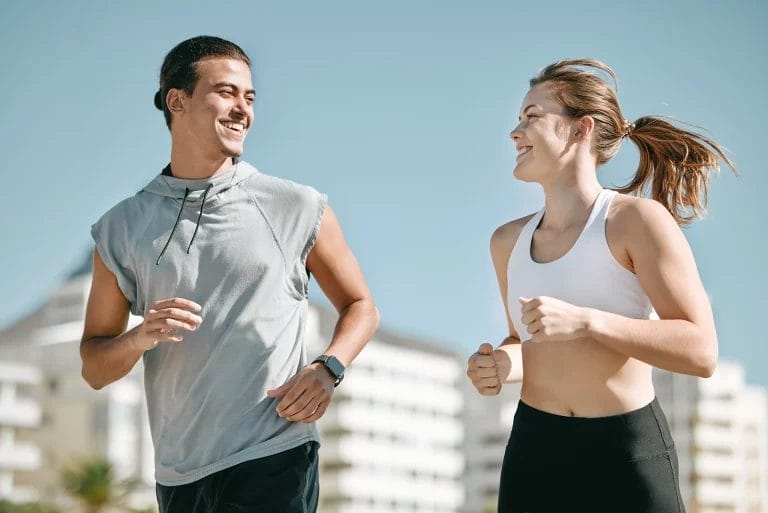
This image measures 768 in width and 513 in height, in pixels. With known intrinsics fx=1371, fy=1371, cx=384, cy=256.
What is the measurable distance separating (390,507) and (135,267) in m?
95.5

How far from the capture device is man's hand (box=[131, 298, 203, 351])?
4.33 m

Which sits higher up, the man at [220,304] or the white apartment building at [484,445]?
the white apartment building at [484,445]

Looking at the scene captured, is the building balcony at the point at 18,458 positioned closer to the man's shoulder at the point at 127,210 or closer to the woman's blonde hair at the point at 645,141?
the man's shoulder at the point at 127,210

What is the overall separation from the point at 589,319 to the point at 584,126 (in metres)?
0.94

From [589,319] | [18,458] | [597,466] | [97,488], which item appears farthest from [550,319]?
[18,458]

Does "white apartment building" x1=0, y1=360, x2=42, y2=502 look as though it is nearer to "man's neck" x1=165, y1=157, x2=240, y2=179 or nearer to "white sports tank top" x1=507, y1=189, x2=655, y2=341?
"man's neck" x1=165, y1=157, x2=240, y2=179

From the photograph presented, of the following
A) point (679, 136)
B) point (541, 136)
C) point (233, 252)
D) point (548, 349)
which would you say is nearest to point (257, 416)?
point (233, 252)

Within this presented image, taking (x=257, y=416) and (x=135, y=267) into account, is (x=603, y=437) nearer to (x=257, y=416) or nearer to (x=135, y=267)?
(x=257, y=416)

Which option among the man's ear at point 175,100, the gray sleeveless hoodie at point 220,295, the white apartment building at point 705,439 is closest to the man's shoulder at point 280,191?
the gray sleeveless hoodie at point 220,295

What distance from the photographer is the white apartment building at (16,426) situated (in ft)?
250

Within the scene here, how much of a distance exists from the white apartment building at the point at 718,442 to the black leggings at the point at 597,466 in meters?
102

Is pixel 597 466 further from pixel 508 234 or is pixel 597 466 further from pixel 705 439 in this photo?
pixel 705 439

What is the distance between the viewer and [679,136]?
483 centimetres

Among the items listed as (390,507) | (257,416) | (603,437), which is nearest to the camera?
(603,437)
